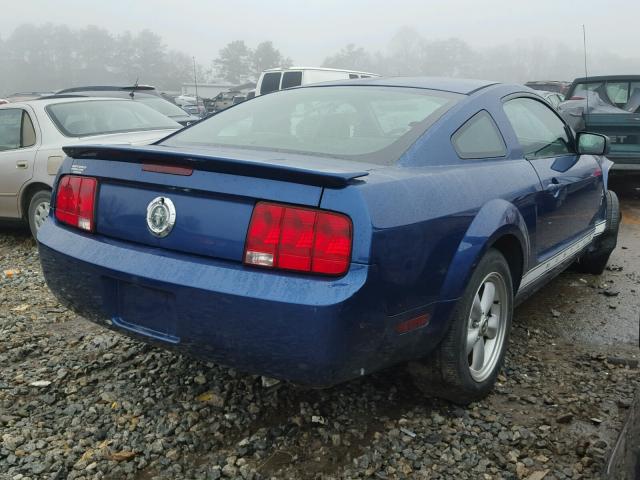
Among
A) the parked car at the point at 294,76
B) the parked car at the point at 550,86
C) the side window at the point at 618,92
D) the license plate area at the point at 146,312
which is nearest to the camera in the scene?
the license plate area at the point at 146,312

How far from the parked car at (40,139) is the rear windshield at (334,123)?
261cm

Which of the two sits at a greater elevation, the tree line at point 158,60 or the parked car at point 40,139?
the tree line at point 158,60

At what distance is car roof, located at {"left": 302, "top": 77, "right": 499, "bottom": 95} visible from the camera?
297 centimetres

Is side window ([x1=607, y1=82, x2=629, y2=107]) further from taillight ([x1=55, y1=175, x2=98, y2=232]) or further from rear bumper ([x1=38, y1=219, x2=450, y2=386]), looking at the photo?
taillight ([x1=55, y1=175, x2=98, y2=232])

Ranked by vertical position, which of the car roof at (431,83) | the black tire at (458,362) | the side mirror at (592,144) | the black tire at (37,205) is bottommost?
the black tire at (458,362)

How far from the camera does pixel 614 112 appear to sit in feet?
24.0

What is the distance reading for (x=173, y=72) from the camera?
88.9m

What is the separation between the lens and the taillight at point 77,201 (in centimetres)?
244

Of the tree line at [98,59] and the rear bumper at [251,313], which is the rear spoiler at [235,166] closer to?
the rear bumper at [251,313]

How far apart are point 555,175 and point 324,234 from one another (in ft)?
6.23

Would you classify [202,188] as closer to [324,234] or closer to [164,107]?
[324,234]

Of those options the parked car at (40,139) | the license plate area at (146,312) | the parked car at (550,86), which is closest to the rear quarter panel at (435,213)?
the license plate area at (146,312)

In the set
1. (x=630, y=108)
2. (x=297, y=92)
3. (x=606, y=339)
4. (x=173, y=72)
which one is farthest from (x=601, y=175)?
(x=173, y=72)

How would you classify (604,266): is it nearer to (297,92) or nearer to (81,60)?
(297,92)
